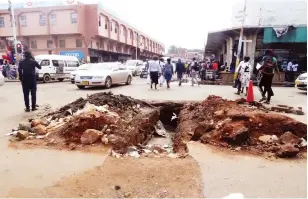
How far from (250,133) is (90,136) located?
2974 millimetres

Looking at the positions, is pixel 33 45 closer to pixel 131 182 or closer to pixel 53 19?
pixel 53 19

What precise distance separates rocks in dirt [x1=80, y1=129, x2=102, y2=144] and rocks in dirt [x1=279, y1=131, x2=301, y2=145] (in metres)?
3.28

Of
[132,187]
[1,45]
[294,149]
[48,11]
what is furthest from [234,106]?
[1,45]

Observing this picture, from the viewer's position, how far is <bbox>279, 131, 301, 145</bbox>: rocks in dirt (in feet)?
16.0

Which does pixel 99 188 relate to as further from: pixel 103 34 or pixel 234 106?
pixel 103 34

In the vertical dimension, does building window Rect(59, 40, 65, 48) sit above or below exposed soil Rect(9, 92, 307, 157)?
above

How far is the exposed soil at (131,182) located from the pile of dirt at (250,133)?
1.17 metres

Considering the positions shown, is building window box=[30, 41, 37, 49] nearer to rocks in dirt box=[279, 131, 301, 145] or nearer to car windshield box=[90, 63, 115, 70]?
car windshield box=[90, 63, 115, 70]

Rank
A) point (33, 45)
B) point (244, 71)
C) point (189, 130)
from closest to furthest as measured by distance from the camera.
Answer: point (189, 130)
point (244, 71)
point (33, 45)

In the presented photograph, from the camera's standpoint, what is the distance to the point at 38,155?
4.43m

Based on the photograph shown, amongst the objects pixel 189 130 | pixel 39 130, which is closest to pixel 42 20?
pixel 39 130

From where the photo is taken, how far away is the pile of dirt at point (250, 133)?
15.8ft

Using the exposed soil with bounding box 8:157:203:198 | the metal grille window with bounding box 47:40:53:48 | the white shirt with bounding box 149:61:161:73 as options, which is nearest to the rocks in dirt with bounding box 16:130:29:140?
the exposed soil with bounding box 8:157:203:198

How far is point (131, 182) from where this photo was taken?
345 centimetres
